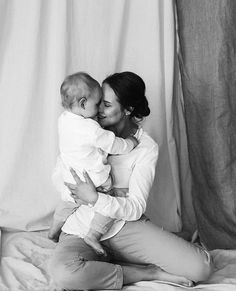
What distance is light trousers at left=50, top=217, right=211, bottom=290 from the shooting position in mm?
1943

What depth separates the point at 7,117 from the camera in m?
2.50

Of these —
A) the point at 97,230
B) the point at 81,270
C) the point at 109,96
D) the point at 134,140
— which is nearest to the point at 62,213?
the point at 97,230

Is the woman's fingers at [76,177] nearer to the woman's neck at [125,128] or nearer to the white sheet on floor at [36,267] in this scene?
the woman's neck at [125,128]

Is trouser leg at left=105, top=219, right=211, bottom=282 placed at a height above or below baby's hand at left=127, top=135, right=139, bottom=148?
below

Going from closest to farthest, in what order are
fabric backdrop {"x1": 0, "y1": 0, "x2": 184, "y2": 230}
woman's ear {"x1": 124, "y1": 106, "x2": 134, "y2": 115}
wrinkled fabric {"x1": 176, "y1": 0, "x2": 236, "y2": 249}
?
woman's ear {"x1": 124, "y1": 106, "x2": 134, "y2": 115} < wrinkled fabric {"x1": 176, "y1": 0, "x2": 236, "y2": 249} < fabric backdrop {"x1": 0, "y1": 0, "x2": 184, "y2": 230}

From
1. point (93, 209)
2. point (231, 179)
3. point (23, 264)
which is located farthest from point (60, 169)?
point (231, 179)

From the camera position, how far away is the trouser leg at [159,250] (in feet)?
6.77

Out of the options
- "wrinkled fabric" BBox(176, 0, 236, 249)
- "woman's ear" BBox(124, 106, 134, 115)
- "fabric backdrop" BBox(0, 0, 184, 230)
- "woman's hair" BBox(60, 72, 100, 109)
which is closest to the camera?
"woman's hair" BBox(60, 72, 100, 109)

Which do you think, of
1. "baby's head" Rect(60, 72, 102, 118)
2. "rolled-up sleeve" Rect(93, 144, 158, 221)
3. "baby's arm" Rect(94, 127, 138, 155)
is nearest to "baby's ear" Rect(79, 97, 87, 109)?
"baby's head" Rect(60, 72, 102, 118)

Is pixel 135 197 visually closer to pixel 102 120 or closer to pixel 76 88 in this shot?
pixel 102 120

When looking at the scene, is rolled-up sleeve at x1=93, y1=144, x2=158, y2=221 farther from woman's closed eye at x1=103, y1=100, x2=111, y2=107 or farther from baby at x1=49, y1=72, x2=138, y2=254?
woman's closed eye at x1=103, y1=100, x2=111, y2=107

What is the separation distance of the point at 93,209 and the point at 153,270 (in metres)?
0.35

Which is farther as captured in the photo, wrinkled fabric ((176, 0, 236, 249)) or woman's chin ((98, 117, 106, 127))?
wrinkled fabric ((176, 0, 236, 249))

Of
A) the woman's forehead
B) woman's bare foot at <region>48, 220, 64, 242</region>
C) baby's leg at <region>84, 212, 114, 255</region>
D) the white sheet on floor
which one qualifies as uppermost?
the woman's forehead
